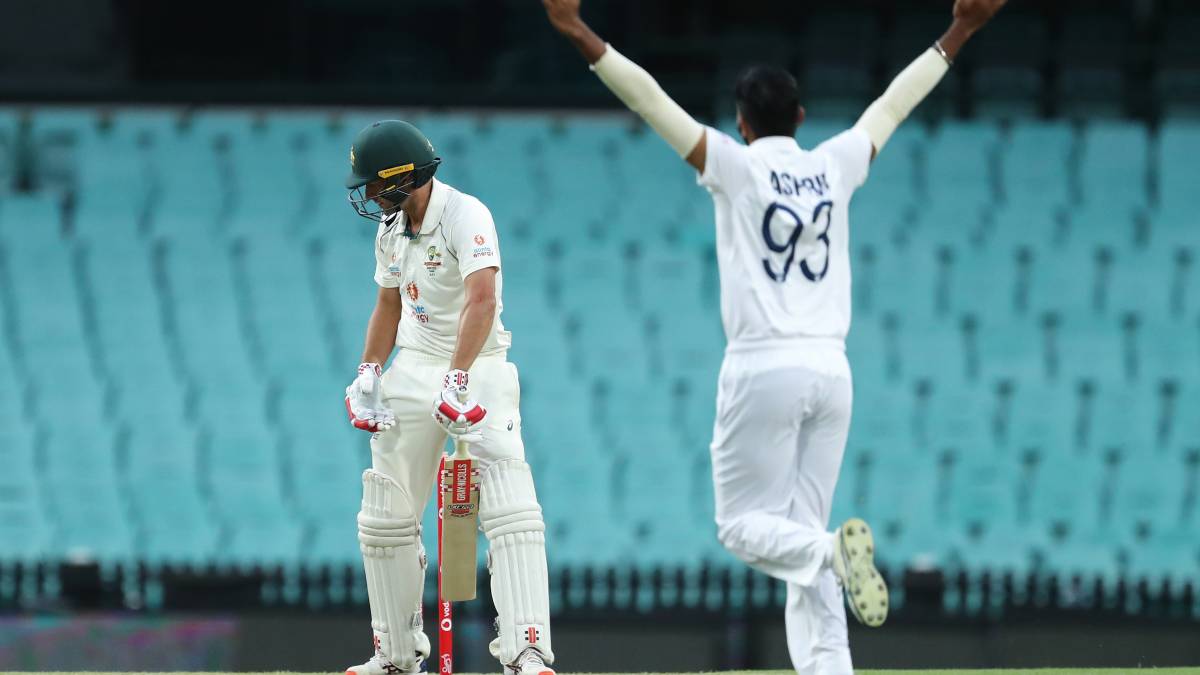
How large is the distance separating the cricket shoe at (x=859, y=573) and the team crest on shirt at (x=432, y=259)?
5.89 feet

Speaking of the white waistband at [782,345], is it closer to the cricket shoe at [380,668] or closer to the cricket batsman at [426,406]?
the cricket batsman at [426,406]

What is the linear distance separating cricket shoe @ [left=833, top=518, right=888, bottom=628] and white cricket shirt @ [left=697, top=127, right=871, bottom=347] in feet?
2.07

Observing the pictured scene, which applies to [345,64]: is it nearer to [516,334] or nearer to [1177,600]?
[516,334]

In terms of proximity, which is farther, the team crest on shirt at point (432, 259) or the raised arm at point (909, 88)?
the team crest on shirt at point (432, 259)

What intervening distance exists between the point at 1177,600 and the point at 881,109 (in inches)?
201

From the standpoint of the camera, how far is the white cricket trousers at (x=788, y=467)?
5.43 meters

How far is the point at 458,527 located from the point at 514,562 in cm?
27

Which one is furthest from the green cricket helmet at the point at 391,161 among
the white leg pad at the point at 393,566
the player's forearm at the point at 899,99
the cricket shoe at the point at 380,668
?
the cricket shoe at the point at 380,668

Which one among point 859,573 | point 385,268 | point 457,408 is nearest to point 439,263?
point 385,268

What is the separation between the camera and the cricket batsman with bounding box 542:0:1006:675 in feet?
17.8

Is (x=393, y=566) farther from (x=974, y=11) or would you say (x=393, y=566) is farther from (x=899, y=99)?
(x=974, y=11)

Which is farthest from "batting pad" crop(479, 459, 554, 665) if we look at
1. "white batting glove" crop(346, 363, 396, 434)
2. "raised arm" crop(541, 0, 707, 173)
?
"raised arm" crop(541, 0, 707, 173)

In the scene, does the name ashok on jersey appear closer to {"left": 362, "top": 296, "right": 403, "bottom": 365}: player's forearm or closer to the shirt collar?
the shirt collar

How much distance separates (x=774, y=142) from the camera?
5.58 metres
